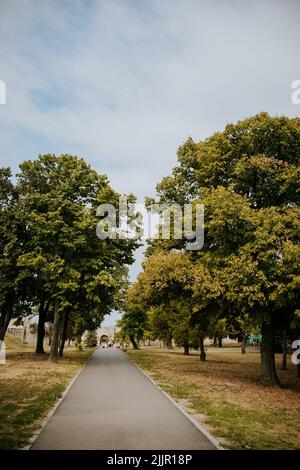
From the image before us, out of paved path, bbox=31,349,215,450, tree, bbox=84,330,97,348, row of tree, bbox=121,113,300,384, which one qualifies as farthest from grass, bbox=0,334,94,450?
tree, bbox=84,330,97,348

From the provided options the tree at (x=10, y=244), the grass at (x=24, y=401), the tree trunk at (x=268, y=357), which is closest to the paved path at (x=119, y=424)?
the grass at (x=24, y=401)

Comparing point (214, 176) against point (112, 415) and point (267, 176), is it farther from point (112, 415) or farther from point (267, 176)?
point (112, 415)

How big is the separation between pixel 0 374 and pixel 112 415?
11049 mm

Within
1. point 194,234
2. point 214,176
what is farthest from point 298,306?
point 214,176

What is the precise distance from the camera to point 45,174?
2872cm

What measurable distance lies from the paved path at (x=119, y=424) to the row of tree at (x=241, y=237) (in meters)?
5.87

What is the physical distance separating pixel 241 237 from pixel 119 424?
1020 cm

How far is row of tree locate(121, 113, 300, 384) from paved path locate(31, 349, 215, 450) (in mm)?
5875

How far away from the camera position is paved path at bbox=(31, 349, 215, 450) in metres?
7.27

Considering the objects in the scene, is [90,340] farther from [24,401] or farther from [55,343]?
[24,401]

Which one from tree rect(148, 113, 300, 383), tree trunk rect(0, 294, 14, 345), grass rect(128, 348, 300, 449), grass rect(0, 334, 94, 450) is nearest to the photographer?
grass rect(0, 334, 94, 450)

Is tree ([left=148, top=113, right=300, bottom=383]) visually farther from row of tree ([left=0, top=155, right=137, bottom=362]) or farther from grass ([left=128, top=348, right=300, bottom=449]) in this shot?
row of tree ([left=0, top=155, right=137, bottom=362])

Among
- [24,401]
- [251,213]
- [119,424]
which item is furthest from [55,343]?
[119,424]

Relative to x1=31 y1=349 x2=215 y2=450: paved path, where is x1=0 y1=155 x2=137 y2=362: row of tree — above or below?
above
